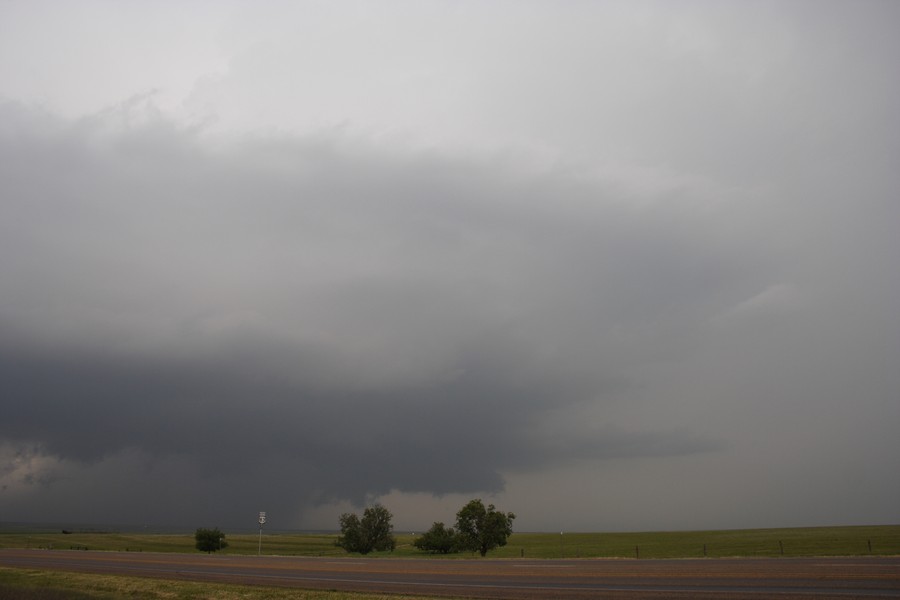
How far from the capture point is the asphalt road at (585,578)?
22.4m

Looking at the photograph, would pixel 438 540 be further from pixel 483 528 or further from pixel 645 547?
pixel 645 547

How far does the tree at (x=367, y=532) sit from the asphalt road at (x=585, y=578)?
34.0 meters

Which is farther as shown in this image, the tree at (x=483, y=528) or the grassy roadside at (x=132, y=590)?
the tree at (x=483, y=528)

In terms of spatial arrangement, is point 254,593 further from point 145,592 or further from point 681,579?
point 681,579

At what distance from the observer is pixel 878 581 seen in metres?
23.3

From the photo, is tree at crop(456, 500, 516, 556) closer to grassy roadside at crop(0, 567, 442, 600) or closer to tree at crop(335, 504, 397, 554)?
tree at crop(335, 504, 397, 554)

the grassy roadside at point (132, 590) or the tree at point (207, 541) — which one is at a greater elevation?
the grassy roadside at point (132, 590)

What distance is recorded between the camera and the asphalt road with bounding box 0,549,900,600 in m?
22.4

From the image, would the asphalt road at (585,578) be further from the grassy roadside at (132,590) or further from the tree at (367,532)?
the tree at (367,532)

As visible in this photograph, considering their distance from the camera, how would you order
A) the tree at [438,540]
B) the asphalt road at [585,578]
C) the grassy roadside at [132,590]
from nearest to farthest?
the grassy roadside at [132,590] → the asphalt road at [585,578] → the tree at [438,540]

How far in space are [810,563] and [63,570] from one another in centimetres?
4470

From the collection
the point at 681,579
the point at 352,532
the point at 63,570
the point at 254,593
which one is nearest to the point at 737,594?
the point at 681,579

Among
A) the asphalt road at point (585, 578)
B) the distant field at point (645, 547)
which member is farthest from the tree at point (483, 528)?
the asphalt road at point (585, 578)

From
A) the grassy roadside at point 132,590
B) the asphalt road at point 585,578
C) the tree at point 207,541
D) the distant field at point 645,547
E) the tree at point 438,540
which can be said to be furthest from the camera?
the tree at point 207,541
